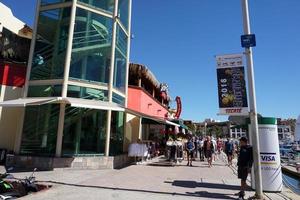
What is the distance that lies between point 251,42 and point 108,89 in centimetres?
834

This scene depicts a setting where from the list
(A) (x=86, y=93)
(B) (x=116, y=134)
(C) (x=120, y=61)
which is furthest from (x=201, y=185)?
(C) (x=120, y=61)

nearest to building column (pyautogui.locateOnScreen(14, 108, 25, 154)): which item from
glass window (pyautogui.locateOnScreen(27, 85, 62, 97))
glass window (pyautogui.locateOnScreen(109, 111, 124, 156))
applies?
glass window (pyautogui.locateOnScreen(27, 85, 62, 97))

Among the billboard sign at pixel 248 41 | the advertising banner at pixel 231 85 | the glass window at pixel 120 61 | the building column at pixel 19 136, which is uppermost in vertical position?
the glass window at pixel 120 61

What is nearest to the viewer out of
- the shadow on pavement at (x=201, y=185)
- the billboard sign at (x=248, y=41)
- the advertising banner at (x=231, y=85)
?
the billboard sign at (x=248, y=41)

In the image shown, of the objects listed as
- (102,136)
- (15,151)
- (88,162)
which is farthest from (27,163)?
(102,136)

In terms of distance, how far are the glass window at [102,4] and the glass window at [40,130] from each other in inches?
231

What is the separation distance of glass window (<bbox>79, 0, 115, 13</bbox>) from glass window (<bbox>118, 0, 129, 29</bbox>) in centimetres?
86

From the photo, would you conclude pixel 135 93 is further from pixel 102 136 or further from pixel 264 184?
pixel 264 184

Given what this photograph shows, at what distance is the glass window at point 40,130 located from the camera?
13.6m

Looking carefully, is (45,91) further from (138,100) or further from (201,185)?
(201,185)

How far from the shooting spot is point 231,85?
32.5 feet

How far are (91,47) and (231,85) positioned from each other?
8315 millimetres

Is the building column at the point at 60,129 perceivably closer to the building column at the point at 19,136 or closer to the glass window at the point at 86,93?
the glass window at the point at 86,93

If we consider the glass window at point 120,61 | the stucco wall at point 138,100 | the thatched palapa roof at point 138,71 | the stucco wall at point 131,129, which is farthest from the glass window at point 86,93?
the thatched palapa roof at point 138,71
